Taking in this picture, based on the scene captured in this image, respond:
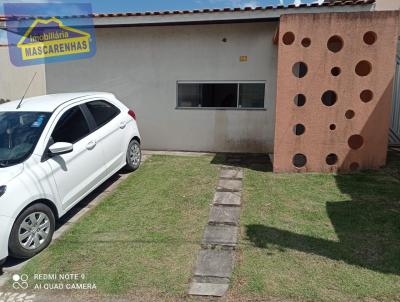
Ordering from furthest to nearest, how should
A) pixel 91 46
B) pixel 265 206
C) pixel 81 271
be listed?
pixel 91 46, pixel 265 206, pixel 81 271

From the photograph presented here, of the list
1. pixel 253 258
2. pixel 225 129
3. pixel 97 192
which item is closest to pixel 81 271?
pixel 253 258

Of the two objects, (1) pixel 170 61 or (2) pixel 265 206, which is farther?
(1) pixel 170 61

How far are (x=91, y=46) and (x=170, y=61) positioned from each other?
221 cm

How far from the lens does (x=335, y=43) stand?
22.9 feet

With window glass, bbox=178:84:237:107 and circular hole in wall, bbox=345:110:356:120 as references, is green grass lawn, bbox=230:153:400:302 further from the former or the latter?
window glass, bbox=178:84:237:107

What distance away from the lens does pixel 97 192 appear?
20.1ft

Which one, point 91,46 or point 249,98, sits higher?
point 91,46

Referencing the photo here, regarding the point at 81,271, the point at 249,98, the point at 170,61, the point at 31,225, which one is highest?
the point at 170,61

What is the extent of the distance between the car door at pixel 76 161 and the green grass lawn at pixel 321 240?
7.88 feet

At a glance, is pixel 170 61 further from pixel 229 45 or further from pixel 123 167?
pixel 123 167

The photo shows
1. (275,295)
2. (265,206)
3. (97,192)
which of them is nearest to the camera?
(275,295)

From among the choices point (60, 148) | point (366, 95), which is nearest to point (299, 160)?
point (366, 95)

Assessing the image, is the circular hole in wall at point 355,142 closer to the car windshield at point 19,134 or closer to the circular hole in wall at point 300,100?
the circular hole in wall at point 300,100

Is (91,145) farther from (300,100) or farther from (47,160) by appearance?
(300,100)
